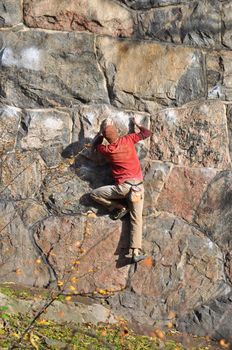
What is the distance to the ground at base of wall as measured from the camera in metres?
5.47

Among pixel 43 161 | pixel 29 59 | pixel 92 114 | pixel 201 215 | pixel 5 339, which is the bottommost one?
pixel 5 339

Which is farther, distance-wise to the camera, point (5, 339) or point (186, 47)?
point (186, 47)

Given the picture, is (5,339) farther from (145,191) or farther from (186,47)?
(186,47)

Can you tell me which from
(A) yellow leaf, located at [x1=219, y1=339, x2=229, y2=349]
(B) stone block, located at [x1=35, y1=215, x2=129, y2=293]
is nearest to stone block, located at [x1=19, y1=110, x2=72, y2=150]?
(B) stone block, located at [x1=35, y1=215, x2=129, y2=293]

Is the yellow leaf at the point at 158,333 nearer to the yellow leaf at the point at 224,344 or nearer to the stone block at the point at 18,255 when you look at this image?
the yellow leaf at the point at 224,344

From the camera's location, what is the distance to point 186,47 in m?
7.36

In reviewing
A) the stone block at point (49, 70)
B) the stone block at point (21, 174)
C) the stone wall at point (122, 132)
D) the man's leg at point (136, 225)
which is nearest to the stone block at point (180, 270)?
the stone wall at point (122, 132)

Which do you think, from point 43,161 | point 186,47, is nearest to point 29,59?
point 43,161

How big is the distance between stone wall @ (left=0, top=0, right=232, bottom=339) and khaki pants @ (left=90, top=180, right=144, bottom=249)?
16 cm

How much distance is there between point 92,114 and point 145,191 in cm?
101

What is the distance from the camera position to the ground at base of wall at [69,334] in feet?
17.9

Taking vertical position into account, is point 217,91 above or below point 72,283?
above

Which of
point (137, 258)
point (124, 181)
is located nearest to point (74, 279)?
point (137, 258)

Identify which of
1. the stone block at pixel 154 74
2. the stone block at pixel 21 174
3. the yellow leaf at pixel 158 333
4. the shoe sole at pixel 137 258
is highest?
the stone block at pixel 154 74
